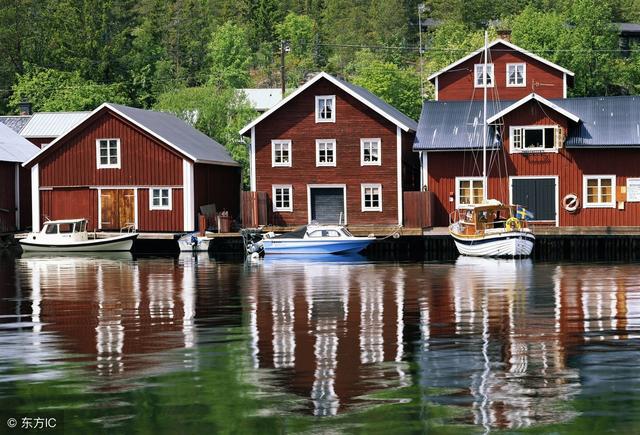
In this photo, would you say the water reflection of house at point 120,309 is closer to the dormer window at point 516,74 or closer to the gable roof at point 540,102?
the gable roof at point 540,102

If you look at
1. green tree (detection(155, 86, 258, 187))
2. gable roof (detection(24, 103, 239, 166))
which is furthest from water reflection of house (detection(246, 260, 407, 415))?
green tree (detection(155, 86, 258, 187))

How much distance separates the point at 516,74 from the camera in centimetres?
7069

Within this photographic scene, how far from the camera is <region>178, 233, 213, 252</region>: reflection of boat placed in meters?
60.4

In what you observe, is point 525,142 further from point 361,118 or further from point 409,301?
point 409,301

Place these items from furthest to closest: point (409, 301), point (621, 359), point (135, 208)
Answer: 1. point (135, 208)
2. point (409, 301)
3. point (621, 359)

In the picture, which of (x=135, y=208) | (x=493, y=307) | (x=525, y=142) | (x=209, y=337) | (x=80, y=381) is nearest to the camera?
(x=80, y=381)

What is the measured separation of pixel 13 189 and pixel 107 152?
8.68 meters

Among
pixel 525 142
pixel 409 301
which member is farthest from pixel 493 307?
pixel 525 142

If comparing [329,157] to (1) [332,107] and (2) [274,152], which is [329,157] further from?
(2) [274,152]

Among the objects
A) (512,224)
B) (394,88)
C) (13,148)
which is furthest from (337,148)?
(394,88)

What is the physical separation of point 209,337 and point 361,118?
123 feet

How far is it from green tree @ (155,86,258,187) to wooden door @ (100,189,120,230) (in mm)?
16854

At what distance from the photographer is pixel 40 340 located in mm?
26000

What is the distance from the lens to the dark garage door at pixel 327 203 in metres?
62.5
